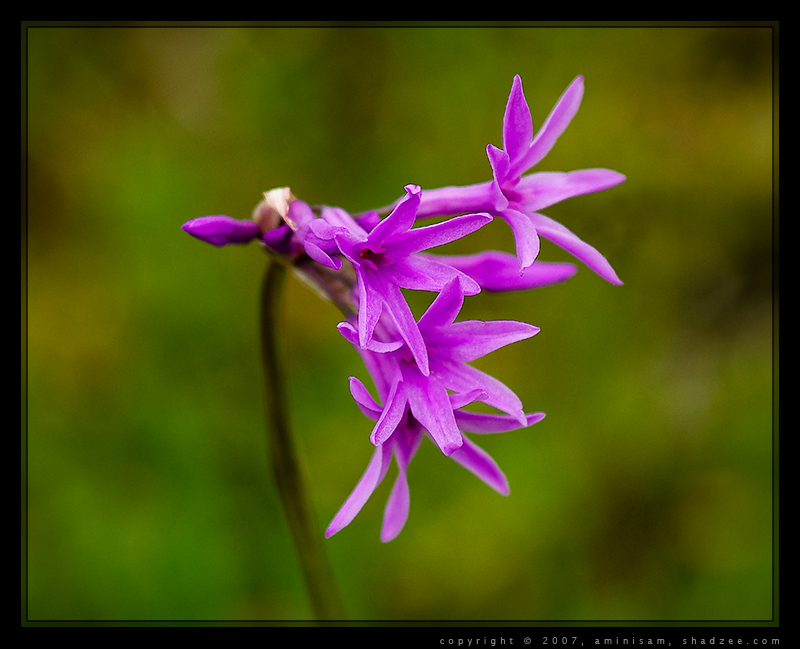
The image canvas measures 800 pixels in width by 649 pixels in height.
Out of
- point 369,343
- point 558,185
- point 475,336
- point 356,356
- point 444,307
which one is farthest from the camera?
point 356,356

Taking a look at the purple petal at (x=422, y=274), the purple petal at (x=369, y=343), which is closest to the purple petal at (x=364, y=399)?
the purple petal at (x=369, y=343)

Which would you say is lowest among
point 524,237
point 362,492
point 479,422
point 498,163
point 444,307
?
point 362,492

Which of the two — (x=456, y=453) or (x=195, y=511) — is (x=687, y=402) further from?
(x=195, y=511)

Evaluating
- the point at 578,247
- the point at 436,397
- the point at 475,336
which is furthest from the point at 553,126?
the point at 436,397

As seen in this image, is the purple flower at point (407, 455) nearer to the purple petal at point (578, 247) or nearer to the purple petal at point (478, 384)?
the purple petal at point (478, 384)

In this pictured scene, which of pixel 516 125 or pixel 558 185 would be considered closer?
pixel 516 125

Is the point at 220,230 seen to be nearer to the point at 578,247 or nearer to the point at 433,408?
the point at 433,408

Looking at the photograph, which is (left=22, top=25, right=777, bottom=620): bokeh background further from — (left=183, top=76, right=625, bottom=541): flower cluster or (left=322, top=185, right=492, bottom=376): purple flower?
(left=322, top=185, right=492, bottom=376): purple flower

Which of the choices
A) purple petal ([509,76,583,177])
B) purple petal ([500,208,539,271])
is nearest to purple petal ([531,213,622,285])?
purple petal ([500,208,539,271])
